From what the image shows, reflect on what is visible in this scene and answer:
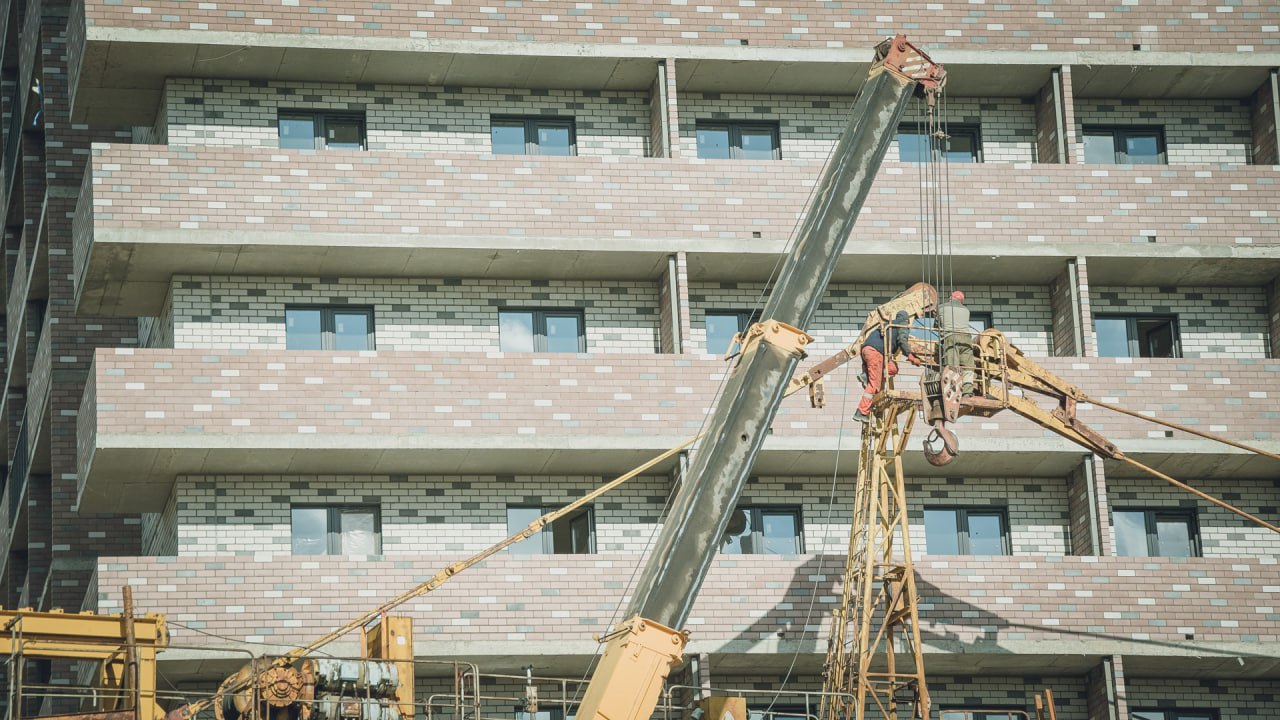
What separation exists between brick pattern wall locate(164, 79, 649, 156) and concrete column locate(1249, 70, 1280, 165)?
1040 centimetres

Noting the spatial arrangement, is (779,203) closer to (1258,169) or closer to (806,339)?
(1258,169)

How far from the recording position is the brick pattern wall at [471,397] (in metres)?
35.0

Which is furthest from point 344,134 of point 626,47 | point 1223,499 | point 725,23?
point 1223,499

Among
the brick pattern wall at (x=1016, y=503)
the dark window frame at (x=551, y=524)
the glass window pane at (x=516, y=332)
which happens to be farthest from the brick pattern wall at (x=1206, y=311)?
the glass window pane at (x=516, y=332)

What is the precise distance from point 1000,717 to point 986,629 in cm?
180

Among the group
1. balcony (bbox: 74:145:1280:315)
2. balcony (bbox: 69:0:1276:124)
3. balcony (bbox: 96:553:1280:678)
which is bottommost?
balcony (bbox: 96:553:1280:678)

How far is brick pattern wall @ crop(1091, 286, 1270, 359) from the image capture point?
3931 centimetres

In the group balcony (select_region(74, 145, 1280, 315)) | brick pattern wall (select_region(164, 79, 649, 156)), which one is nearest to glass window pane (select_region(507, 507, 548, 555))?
balcony (select_region(74, 145, 1280, 315))

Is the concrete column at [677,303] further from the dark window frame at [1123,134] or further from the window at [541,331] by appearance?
the dark window frame at [1123,134]

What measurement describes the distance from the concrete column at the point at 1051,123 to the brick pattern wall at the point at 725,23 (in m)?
0.71

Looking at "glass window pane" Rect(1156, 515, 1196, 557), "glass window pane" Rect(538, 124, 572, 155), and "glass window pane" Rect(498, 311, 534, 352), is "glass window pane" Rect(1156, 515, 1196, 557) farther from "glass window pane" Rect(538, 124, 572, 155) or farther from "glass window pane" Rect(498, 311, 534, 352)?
"glass window pane" Rect(538, 124, 572, 155)

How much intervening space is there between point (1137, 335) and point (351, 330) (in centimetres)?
1292

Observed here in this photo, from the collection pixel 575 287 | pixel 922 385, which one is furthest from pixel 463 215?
pixel 922 385

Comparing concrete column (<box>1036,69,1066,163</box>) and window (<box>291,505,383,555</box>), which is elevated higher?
concrete column (<box>1036,69,1066,163</box>)
